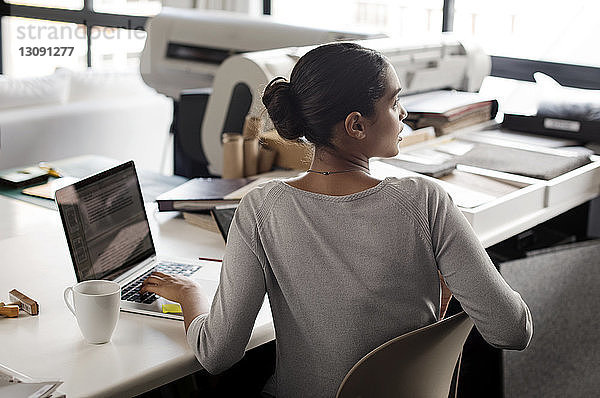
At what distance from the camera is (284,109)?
48.1 inches

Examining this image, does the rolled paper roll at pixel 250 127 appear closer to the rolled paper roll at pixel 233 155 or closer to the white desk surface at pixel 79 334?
the rolled paper roll at pixel 233 155

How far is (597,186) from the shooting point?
2.19 metres

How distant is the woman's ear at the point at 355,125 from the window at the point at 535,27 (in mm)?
2601

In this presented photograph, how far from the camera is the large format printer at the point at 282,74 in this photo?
2086mm

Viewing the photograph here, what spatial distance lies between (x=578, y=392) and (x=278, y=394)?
1.48 metres

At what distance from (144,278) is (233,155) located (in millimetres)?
638

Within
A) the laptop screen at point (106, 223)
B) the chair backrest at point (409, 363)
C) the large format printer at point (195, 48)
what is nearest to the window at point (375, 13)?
the large format printer at point (195, 48)

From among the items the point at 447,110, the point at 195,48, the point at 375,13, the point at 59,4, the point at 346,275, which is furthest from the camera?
the point at 59,4

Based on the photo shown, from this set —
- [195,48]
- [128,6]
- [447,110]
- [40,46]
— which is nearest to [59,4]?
[40,46]

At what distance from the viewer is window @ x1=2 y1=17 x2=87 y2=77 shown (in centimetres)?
586

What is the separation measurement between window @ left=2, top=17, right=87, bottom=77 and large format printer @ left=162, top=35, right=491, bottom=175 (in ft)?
11.1

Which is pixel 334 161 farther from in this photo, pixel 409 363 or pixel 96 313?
pixel 96 313

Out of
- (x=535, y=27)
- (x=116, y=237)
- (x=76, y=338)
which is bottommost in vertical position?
(x=76, y=338)

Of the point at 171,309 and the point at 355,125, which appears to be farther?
the point at 171,309
